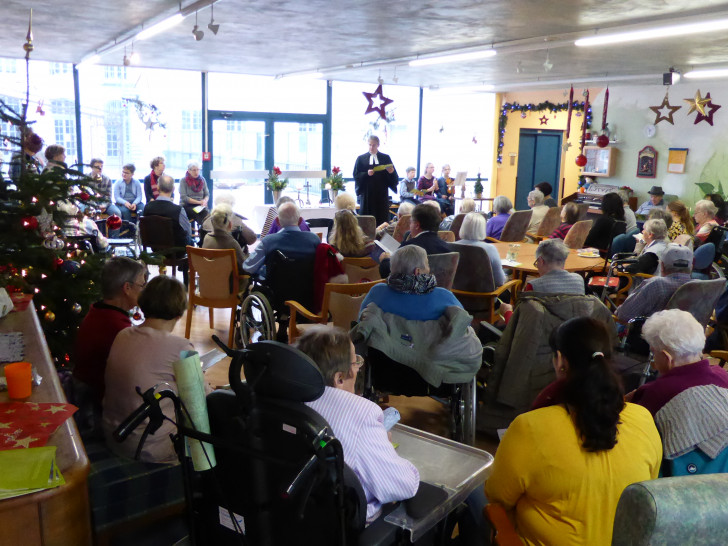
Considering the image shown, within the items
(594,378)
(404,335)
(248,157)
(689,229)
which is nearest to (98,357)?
(404,335)

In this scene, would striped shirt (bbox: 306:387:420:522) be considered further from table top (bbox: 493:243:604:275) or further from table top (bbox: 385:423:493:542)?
table top (bbox: 493:243:604:275)

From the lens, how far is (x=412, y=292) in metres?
3.30

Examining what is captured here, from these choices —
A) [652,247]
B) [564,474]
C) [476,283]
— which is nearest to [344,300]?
[476,283]

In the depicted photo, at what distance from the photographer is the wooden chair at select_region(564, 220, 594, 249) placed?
6.84 m

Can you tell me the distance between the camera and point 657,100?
1241 cm

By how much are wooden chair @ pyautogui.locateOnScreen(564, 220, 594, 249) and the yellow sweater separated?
5.19m

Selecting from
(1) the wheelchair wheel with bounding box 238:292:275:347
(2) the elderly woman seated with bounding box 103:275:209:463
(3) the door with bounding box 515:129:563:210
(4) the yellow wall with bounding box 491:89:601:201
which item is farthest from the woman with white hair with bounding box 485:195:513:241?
(3) the door with bounding box 515:129:563:210

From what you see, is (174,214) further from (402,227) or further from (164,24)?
(402,227)

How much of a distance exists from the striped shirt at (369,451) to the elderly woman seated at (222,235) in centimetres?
358

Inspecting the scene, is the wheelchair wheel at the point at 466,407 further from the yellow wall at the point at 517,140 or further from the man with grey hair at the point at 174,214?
the yellow wall at the point at 517,140

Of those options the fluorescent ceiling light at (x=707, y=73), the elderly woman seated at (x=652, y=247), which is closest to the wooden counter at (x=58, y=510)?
the elderly woman seated at (x=652, y=247)

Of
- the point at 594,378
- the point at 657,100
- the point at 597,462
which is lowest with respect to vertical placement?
the point at 597,462

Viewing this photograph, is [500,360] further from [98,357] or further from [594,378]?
[98,357]

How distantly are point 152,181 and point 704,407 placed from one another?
8520 mm
